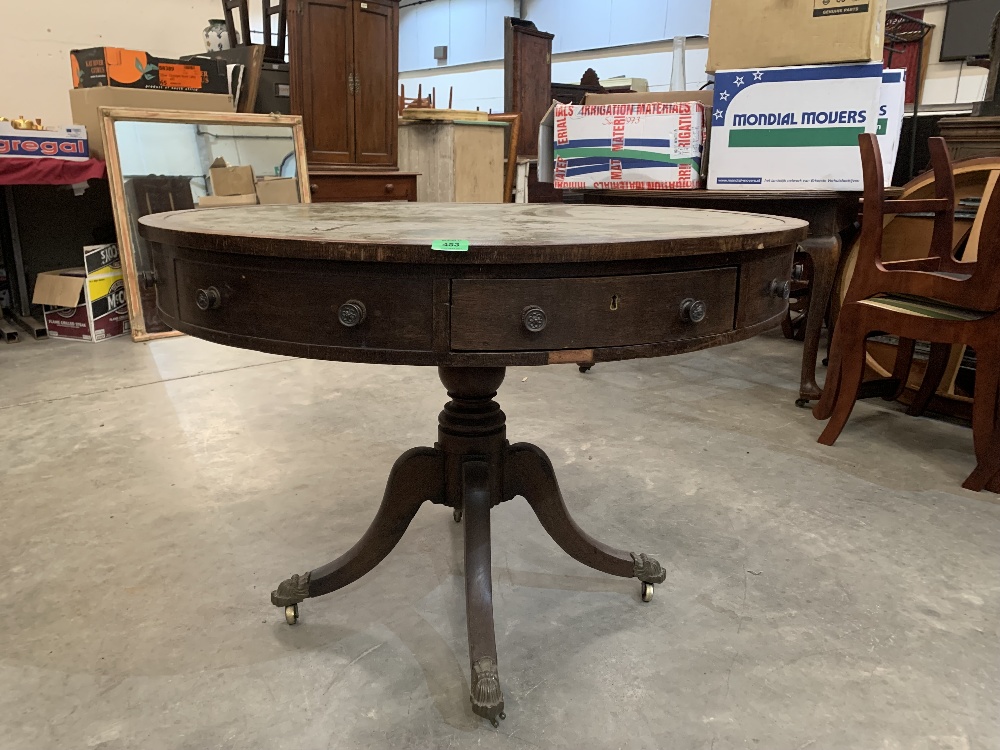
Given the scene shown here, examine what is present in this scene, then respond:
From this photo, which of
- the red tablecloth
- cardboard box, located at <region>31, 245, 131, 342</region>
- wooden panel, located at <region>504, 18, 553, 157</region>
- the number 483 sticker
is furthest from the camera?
wooden panel, located at <region>504, 18, 553, 157</region>

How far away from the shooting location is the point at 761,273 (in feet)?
3.71

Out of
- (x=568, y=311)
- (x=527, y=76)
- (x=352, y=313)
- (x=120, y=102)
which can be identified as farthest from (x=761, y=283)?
(x=527, y=76)

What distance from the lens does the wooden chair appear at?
2.10 meters

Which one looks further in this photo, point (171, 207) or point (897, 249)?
point (171, 207)

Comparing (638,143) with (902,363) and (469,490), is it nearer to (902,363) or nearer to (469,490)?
(902,363)

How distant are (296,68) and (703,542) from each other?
3567 millimetres

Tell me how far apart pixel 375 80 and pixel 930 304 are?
3338 mm

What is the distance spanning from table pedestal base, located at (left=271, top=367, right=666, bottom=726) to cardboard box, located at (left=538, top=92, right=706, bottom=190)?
63.9 inches

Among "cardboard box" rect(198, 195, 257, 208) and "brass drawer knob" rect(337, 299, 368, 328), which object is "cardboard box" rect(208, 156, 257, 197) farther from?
"brass drawer knob" rect(337, 299, 368, 328)

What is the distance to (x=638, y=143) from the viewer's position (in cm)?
277

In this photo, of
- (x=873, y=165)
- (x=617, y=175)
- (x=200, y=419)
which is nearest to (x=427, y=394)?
(x=200, y=419)

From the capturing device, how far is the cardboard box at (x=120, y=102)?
3750mm

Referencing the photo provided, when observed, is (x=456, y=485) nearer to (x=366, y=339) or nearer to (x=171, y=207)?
(x=366, y=339)

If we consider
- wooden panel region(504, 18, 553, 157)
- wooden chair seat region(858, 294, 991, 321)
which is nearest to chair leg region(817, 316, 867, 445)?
wooden chair seat region(858, 294, 991, 321)
